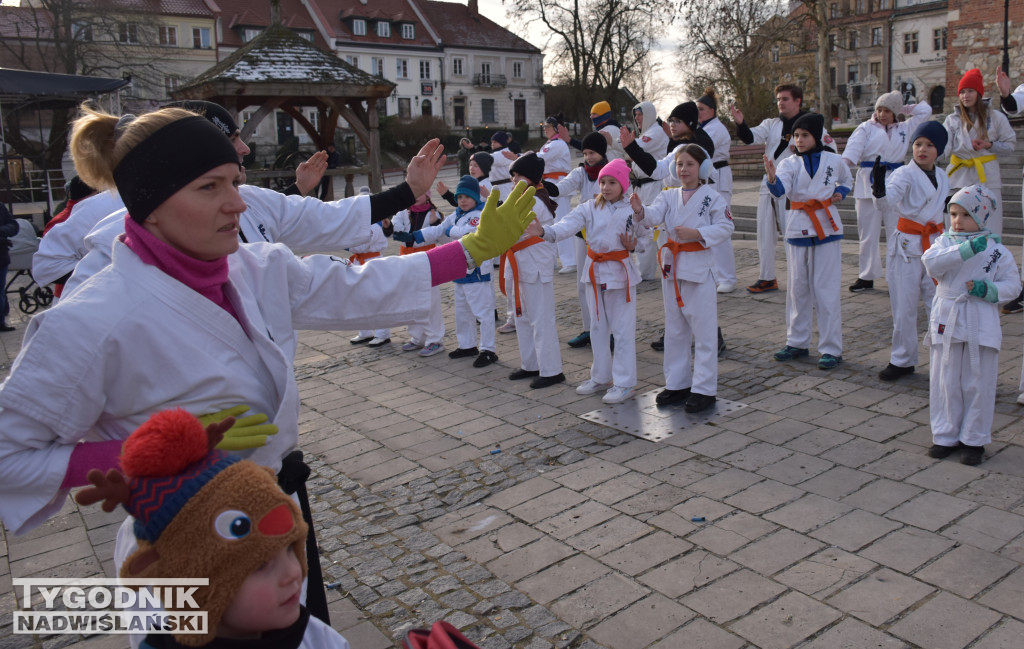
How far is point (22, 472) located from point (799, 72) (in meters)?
53.8

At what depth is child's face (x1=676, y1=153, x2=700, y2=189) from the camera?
6.57 meters

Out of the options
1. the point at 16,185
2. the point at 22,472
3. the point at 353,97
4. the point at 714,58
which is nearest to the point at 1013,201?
the point at 353,97

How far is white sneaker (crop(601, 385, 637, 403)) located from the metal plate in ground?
0.04m

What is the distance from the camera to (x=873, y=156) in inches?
374

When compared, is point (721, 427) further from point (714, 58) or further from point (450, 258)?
point (714, 58)

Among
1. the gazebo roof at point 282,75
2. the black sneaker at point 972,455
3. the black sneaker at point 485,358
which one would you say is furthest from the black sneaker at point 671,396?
the gazebo roof at point 282,75

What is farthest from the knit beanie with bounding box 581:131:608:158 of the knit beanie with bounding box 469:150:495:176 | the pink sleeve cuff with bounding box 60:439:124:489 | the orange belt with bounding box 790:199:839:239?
the pink sleeve cuff with bounding box 60:439:124:489

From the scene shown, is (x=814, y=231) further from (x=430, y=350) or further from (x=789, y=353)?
(x=430, y=350)

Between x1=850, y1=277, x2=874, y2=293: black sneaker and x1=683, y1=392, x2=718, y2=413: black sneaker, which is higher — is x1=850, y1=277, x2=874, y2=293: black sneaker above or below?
above

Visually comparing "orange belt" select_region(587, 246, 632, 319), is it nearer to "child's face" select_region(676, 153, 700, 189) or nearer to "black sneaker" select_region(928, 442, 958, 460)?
"child's face" select_region(676, 153, 700, 189)

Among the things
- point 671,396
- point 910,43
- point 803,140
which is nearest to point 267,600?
point 671,396

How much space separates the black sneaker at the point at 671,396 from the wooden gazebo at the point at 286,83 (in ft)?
27.5

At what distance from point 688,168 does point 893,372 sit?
2.47m

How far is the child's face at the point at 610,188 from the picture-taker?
268 inches
